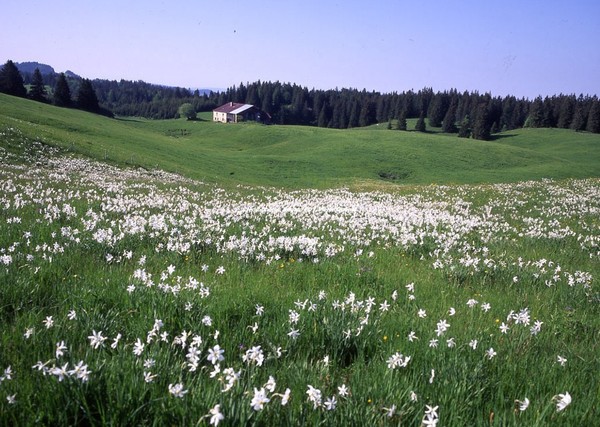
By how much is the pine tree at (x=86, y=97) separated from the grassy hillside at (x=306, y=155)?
3920cm

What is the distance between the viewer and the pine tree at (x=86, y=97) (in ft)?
396

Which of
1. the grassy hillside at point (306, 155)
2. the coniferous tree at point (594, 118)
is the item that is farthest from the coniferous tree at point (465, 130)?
the coniferous tree at point (594, 118)

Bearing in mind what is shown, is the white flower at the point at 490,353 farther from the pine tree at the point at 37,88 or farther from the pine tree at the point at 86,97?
the pine tree at the point at 86,97

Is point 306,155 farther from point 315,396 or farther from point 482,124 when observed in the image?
point 482,124

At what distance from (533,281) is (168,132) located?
13583 cm

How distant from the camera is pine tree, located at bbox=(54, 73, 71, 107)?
11256 cm

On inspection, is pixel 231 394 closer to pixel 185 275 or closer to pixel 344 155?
pixel 185 275

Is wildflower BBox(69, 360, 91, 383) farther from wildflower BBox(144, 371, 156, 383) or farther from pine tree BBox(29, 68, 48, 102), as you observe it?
pine tree BBox(29, 68, 48, 102)

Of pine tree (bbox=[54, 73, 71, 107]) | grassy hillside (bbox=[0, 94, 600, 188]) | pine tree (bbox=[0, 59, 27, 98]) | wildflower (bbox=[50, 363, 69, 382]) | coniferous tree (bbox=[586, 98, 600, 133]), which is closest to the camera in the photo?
wildflower (bbox=[50, 363, 69, 382])

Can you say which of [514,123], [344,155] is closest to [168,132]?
[344,155]

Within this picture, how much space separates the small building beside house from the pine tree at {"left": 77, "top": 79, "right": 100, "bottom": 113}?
195ft

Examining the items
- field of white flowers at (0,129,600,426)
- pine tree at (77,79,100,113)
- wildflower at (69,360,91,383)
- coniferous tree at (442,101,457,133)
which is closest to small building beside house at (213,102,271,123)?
pine tree at (77,79,100,113)

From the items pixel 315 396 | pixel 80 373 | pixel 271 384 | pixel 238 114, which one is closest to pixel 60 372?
pixel 80 373

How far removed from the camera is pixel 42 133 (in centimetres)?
3766
